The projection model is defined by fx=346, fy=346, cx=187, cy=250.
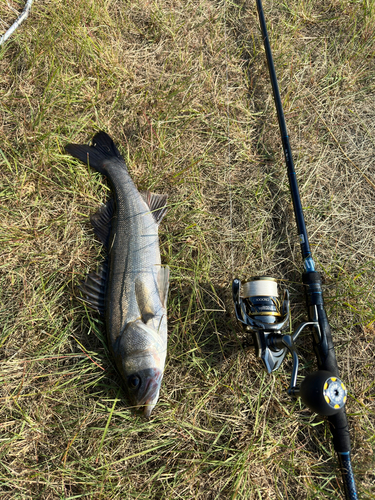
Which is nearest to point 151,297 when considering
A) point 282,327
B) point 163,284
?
point 163,284

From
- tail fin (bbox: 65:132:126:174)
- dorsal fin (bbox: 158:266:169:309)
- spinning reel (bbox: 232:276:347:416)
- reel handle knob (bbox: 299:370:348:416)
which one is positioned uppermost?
tail fin (bbox: 65:132:126:174)

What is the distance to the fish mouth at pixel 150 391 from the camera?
93.1 inches

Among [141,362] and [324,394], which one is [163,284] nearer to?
[141,362]

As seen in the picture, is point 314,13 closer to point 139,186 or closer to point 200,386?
point 139,186

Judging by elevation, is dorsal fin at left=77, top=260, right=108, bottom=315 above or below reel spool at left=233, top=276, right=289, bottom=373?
above

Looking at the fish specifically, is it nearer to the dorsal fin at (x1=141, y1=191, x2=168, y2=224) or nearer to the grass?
the dorsal fin at (x1=141, y1=191, x2=168, y2=224)

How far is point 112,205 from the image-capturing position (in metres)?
2.81

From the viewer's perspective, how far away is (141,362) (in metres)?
2.38

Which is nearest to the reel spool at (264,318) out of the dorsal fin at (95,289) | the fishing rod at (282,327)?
the fishing rod at (282,327)

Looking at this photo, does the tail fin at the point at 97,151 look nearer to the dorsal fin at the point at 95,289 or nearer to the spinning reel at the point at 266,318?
the dorsal fin at the point at 95,289

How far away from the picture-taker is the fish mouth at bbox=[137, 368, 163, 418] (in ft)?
7.76

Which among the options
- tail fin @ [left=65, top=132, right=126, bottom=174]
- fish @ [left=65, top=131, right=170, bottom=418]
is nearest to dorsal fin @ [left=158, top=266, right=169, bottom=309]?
fish @ [left=65, top=131, right=170, bottom=418]

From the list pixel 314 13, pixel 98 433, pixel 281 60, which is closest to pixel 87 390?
pixel 98 433

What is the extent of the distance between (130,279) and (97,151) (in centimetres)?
114
